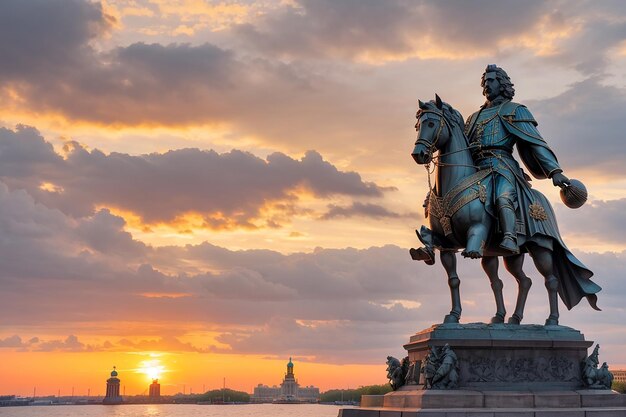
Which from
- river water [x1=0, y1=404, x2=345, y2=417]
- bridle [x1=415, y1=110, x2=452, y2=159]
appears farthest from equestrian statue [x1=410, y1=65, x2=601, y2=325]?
river water [x1=0, y1=404, x2=345, y2=417]

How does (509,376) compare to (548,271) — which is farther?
(548,271)

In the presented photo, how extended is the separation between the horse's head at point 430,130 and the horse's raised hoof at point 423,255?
2.10m

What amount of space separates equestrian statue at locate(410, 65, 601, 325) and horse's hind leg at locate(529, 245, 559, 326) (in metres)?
0.02

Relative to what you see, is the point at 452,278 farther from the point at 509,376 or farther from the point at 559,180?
the point at 559,180

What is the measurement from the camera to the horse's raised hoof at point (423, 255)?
68.0ft

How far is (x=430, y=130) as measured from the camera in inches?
798

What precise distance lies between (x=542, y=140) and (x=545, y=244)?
2.59 m

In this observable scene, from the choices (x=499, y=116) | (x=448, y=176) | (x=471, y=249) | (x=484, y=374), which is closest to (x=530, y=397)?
(x=484, y=374)

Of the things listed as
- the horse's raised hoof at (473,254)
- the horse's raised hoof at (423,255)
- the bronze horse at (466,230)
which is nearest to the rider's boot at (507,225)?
the bronze horse at (466,230)

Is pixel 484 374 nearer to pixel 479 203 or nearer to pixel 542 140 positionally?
pixel 479 203

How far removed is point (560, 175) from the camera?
69.5ft

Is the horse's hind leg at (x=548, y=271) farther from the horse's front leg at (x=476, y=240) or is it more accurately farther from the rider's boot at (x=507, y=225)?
the horse's front leg at (x=476, y=240)

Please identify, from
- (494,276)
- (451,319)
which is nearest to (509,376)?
(451,319)

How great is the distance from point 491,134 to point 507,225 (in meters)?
2.65
